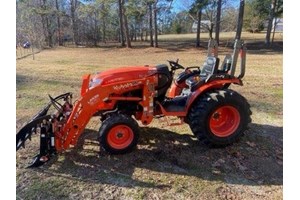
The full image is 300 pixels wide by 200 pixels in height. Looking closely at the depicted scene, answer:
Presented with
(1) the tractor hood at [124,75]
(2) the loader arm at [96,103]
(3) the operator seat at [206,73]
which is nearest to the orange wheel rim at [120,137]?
(2) the loader arm at [96,103]

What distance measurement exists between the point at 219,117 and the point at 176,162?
968 mm

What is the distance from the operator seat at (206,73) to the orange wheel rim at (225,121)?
0.46 m

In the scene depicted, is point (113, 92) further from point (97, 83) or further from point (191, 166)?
point (191, 166)

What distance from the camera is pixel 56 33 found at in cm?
3519

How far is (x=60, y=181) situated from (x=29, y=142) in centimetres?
133

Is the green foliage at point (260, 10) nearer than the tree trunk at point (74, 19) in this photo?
Yes

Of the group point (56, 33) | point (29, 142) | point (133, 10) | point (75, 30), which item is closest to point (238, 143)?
point (29, 142)

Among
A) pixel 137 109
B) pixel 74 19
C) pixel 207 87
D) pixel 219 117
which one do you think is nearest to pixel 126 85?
pixel 137 109

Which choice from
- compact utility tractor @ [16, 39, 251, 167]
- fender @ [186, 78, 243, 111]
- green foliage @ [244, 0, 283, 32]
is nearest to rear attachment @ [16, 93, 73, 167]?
compact utility tractor @ [16, 39, 251, 167]

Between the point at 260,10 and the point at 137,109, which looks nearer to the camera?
the point at 137,109

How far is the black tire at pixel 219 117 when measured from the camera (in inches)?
159

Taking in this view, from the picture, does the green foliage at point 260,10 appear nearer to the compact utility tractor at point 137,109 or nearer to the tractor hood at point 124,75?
the compact utility tractor at point 137,109

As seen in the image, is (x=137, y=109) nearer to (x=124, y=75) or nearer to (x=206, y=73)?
(x=124, y=75)

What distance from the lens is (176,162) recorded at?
384 centimetres
